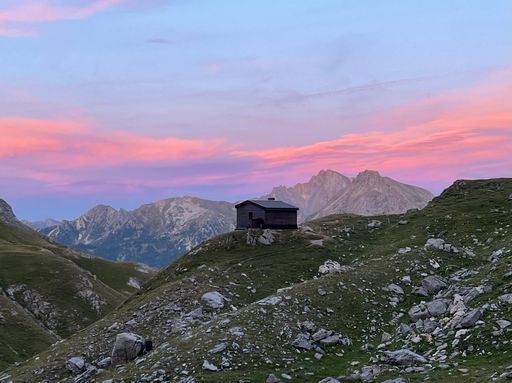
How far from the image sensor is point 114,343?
38.9 m

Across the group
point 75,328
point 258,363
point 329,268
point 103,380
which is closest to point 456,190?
point 329,268

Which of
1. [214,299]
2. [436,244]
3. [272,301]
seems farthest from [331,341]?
[436,244]

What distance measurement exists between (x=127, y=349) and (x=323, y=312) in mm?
15757

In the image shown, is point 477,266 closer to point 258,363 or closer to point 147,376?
point 258,363

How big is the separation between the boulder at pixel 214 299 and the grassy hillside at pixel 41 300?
47973 mm

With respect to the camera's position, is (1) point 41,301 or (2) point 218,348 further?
(1) point 41,301

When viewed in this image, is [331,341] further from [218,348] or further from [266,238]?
[266,238]

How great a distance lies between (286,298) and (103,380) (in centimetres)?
1545

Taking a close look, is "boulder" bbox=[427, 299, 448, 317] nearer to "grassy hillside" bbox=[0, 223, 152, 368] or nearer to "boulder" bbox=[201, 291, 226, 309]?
"boulder" bbox=[201, 291, 226, 309]

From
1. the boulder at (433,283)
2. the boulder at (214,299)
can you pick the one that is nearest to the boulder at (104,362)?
the boulder at (214,299)

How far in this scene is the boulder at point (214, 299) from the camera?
43.6 metres

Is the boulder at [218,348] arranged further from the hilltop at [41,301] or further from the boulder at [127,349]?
the hilltop at [41,301]

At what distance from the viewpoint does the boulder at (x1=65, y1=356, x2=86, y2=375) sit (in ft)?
119

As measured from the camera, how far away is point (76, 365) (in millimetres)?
36781
